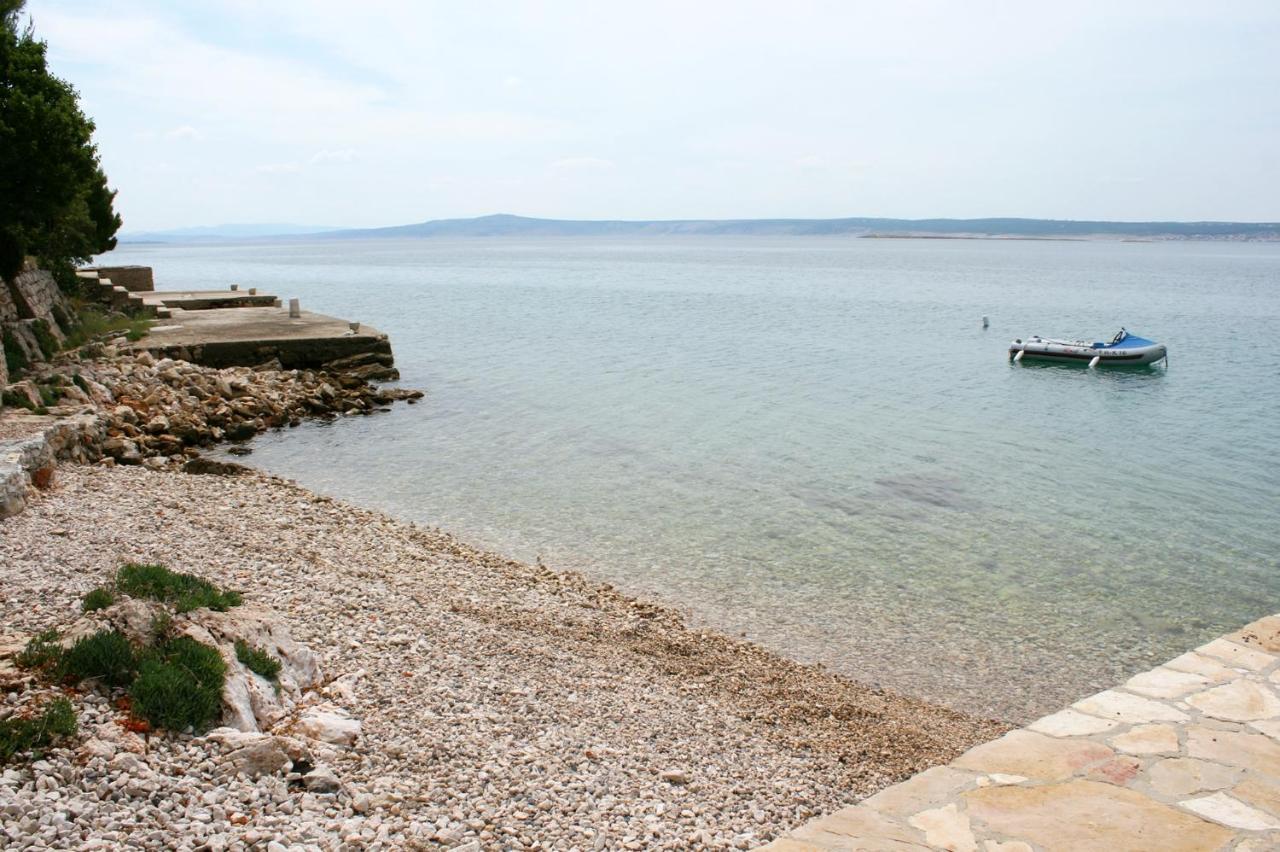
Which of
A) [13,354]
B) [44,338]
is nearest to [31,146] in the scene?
[13,354]

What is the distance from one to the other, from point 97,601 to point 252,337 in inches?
802

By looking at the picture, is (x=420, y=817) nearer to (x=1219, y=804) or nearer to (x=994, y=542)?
(x=1219, y=804)

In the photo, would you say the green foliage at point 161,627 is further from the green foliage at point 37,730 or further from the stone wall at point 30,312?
the stone wall at point 30,312

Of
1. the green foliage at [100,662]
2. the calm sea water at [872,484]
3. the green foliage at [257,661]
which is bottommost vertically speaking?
the calm sea water at [872,484]

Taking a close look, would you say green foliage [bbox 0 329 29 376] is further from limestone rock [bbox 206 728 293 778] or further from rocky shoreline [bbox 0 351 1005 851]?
limestone rock [bbox 206 728 293 778]

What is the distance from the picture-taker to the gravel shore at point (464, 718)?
4.49 metres

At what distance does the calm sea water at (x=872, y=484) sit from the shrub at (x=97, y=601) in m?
5.75

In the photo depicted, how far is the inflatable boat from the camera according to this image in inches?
1240

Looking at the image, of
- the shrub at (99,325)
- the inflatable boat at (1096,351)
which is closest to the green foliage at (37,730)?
the shrub at (99,325)

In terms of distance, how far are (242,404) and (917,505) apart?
1363cm

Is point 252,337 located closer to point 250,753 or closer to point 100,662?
point 100,662

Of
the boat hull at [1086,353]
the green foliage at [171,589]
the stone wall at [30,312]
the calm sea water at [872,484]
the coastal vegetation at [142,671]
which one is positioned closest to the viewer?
the coastal vegetation at [142,671]

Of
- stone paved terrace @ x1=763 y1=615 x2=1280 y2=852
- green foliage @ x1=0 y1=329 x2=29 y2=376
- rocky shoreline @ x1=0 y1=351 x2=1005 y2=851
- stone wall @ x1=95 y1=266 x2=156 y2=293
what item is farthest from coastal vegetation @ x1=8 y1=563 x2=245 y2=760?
stone wall @ x1=95 y1=266 x2=156 y2=293

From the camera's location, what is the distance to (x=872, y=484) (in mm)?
15898
